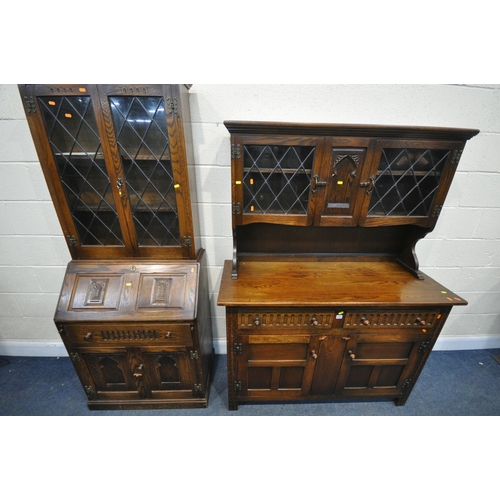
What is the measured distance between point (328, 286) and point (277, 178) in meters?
0.73

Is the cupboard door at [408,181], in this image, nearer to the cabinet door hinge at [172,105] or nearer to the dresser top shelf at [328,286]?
the dresser top shelf at [328,286]

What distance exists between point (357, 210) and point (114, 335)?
1648 mm

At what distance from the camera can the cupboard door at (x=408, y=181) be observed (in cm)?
117

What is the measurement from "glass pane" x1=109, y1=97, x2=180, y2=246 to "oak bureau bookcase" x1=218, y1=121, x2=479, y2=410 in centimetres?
38

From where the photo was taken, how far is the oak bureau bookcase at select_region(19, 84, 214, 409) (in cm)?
108

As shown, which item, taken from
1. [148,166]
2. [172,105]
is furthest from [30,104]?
[172,105]

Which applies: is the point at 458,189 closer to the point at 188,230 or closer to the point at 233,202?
the point at 233,202

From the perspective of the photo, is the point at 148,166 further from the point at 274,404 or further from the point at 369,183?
the point at 274,404

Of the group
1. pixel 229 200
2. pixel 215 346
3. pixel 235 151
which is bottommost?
pixel 215 346

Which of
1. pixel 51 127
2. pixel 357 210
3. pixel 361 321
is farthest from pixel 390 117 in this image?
pixel 51 127

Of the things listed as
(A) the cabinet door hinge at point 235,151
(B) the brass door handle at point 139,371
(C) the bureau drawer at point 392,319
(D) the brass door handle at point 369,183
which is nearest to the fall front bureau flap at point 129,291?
(B) the brass door handle at point 139,371

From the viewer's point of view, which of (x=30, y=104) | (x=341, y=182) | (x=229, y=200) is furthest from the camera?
(x=229, y=200)

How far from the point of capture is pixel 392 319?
1258mm

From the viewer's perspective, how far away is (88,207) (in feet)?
4.13
